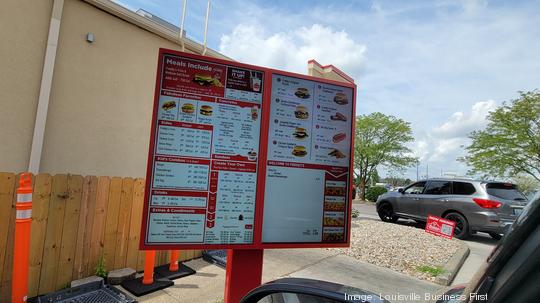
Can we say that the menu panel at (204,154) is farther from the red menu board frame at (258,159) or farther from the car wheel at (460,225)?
the car wheel at (460,225)

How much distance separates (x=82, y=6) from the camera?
5.18 metres

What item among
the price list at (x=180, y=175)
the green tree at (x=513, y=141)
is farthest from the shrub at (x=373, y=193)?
the price list at (x=180, y=175)

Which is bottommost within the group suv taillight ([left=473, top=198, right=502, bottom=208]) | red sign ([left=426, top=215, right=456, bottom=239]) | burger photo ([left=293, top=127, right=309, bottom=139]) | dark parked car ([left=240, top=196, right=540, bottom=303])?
red sign ([left=426, top=215, right=456, bottom=239])

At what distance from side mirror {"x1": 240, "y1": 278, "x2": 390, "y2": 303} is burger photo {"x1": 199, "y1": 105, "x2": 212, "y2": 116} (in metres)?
Answer: 1.11

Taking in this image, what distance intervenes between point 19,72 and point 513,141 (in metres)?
21.0

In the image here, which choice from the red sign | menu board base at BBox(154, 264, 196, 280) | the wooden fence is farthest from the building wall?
the red sign

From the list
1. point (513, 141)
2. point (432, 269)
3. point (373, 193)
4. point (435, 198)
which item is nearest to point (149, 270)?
point (432, 269)

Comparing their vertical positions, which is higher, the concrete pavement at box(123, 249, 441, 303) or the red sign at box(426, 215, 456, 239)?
the red sign at box(426, 215, 456, 239)

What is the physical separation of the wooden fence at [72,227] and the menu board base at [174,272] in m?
0.28

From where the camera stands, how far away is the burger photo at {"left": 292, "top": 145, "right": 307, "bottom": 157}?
6.99ft

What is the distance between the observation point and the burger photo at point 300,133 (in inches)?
84.3

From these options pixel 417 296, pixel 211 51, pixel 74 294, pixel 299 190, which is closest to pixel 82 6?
pixel 211 51

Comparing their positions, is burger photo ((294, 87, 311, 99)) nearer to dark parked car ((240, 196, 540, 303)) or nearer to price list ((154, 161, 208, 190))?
price list ((154, 161, 208, 190))

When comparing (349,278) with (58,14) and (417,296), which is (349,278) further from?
(58,14)
